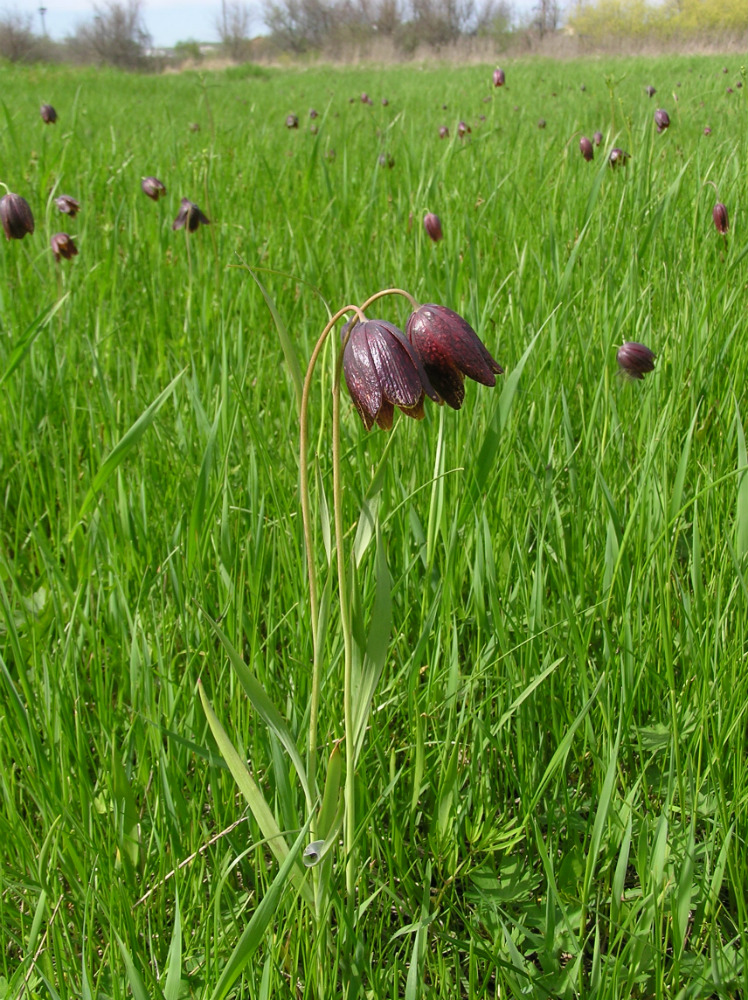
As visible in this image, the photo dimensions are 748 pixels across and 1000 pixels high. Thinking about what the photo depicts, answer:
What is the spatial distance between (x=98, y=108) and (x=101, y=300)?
18.1ft

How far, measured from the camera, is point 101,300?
1.73 metres

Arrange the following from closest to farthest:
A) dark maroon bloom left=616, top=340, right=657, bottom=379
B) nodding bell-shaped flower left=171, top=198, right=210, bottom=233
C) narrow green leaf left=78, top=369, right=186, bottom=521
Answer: narrow green leaf left=78, top=369, right=186, bottom=521 < dark maroon bloom left=616, top=340, right=657, bottom=379 < nodding bell-shaped flower left=171, top=198, right=210, bottom=233

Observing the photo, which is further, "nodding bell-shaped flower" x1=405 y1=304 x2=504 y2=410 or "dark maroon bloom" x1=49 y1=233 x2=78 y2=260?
"dark maroon bloom" x1=49 y1=233 x2=78 y2=260

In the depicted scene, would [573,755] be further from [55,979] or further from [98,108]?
[98,108]

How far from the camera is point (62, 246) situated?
1.64 metres

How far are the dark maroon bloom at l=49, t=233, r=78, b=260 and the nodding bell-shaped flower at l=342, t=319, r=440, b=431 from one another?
126cm

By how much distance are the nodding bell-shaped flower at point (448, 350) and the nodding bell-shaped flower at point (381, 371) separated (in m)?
0.02

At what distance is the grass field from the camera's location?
63 centimetres

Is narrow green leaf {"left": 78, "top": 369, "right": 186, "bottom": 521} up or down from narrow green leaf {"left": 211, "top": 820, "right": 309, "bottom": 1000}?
up

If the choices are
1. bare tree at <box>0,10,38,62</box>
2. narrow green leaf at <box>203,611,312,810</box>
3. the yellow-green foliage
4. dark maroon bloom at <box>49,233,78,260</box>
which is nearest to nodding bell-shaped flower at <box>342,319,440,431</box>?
narrow green leaf at <box>203,611,312,810</box>

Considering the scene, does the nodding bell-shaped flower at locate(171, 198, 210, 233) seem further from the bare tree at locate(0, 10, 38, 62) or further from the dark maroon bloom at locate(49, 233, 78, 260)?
the bare tree at locate(0, 10, 38, 62)

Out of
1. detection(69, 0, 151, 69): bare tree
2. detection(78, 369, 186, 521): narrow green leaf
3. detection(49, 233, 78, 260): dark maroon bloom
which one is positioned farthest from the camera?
detection(69, 0, 151, 69): bare tree

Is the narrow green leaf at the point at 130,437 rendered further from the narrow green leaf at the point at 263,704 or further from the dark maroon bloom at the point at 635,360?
the dark maroon bloom at the point at 635,360

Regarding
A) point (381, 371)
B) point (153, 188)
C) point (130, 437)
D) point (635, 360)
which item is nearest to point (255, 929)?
point (381, 371)
